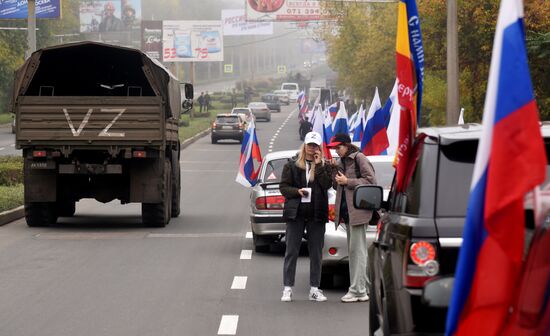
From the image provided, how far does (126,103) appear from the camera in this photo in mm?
20469

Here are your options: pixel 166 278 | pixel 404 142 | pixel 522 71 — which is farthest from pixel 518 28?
pixel 166 278

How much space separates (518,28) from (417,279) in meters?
2.22

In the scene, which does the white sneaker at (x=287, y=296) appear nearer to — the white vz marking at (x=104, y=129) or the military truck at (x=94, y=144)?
the military truck at (x=94, y=144)

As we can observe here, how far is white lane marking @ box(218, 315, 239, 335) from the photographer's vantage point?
10305 mm

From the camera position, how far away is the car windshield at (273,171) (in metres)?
16.5

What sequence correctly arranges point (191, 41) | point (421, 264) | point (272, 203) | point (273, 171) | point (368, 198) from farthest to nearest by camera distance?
point (191, 41) → point (273, 171) → point (272, 203) → point (368, 198) → point (421, 264)

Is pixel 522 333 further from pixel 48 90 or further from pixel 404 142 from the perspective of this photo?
pixel 48 90

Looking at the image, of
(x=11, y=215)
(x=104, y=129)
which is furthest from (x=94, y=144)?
(x=11, y=215)

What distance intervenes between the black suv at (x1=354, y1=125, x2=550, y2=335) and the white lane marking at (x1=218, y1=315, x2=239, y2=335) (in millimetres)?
3590

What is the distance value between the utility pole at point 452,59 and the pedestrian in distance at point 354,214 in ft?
45.5

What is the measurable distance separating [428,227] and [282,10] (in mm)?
59163

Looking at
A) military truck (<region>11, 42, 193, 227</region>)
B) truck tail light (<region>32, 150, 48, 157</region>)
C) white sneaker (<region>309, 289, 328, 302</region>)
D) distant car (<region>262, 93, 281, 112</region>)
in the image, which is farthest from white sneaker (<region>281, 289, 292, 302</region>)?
distant car (<region>262, 93, 281, 112</region>)

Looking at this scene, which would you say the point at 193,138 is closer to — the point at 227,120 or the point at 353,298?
the point at 227,120

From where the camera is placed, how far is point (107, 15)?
121 m
